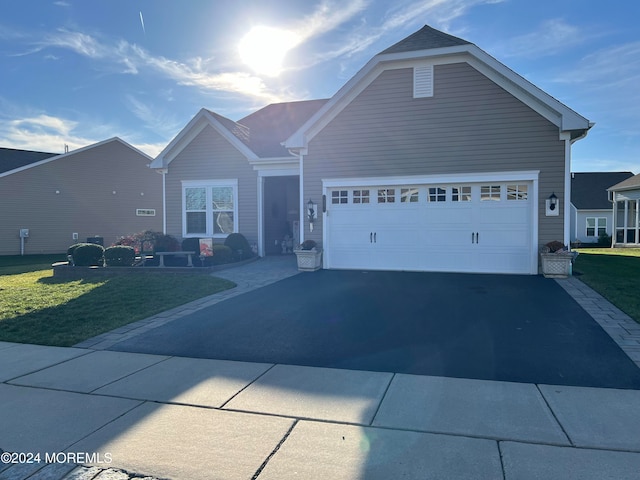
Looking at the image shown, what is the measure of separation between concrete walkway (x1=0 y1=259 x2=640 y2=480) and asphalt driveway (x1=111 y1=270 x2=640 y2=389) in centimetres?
40

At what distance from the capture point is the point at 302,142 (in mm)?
13500

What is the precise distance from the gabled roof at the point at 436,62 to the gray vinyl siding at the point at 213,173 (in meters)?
3.69

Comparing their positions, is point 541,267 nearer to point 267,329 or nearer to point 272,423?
point 267,329

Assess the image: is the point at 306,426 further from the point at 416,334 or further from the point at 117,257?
the point at 117,257

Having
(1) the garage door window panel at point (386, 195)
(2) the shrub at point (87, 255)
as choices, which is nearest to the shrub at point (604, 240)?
Result: (1) the garage door window panel at point (386, 195)

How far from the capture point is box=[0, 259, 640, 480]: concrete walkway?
316 cm

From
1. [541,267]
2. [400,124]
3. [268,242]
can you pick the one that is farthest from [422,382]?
[268,242]

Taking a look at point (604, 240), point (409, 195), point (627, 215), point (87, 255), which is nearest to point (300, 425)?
point (409, 195)

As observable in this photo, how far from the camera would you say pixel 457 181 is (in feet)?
40.0

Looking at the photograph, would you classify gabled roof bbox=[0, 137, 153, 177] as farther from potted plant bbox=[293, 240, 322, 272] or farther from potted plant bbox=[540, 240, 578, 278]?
potted plant bbox=[540, 240, 578, 278]

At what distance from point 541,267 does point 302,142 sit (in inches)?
299

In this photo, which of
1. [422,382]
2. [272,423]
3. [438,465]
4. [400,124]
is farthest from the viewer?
[400,124]

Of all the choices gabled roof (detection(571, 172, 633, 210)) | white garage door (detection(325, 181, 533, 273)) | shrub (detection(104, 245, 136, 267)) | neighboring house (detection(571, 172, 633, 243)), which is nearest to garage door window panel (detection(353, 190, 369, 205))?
white garage door (detection(325, 181, 533, 273))

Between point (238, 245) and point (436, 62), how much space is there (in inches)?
342
